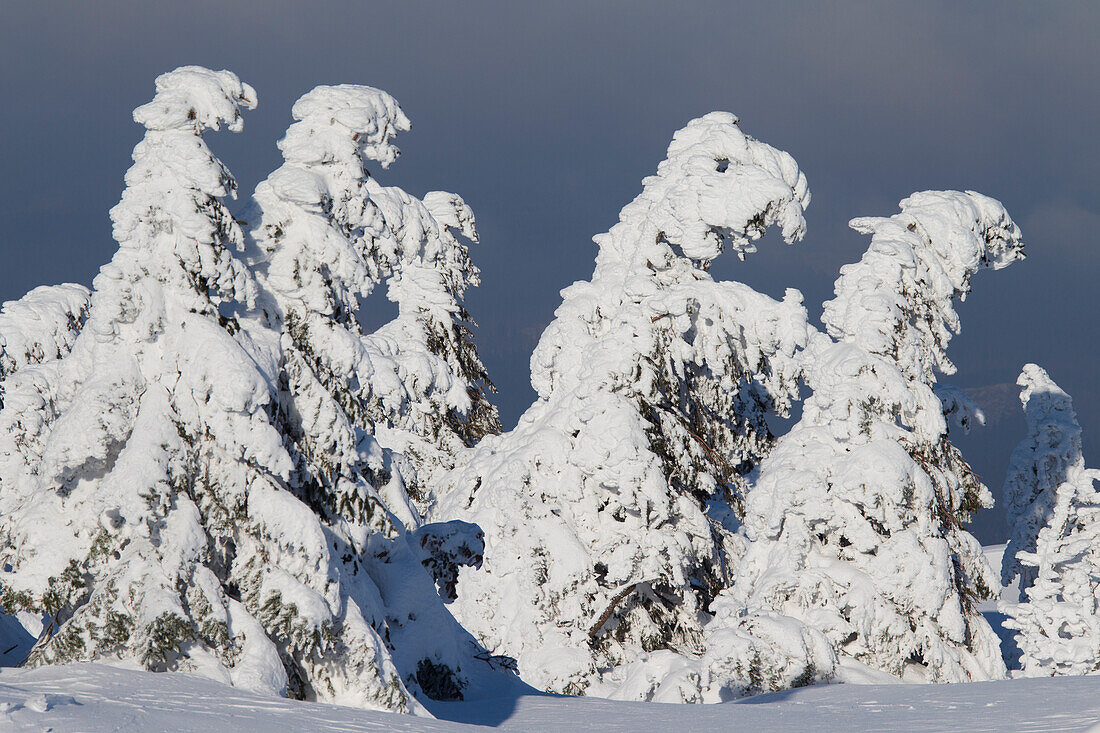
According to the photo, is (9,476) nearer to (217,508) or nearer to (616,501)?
(217,508)

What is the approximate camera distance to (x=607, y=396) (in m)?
18.3

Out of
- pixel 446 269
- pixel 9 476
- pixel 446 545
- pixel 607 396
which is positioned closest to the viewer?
pixel 446 545

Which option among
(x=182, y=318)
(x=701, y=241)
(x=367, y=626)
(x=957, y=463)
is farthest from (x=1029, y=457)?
(x=182, y=318)

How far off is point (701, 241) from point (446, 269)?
11.3 metres

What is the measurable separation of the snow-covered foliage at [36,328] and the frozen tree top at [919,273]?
15.5 meters

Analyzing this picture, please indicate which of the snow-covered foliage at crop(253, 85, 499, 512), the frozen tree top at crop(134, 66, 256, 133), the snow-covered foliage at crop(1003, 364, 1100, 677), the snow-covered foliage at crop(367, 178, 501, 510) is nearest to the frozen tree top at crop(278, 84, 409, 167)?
the snow-covered foliage at crop(253, 85, 499, 512)

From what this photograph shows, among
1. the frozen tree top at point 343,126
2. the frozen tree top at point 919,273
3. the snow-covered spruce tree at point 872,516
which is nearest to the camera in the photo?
the frozen tree top at point 343,126

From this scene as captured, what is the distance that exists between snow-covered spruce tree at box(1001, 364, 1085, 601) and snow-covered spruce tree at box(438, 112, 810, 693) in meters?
7.64

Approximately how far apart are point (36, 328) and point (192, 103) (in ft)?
38.4

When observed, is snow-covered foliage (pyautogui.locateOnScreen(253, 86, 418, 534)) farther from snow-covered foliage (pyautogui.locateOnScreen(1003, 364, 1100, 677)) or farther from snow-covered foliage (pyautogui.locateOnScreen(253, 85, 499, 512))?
snow-covered foliage (pyautogui.locateOnScreen(1003, 364, 1100, 677))

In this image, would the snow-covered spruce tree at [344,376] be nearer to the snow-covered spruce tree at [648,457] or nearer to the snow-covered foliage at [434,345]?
the snow-covered spruce tree at [648,457]

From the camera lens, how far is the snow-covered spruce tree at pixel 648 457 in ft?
59.4

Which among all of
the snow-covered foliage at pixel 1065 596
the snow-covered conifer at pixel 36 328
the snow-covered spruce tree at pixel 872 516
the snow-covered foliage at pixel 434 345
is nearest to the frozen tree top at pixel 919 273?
the snow-covered spruce tree at pixel 872 516

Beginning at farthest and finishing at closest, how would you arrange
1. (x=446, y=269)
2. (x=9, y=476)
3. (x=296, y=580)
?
1. (x=446, y=269)
2. (x=9, y=476)
3. (x=296, y=580)
